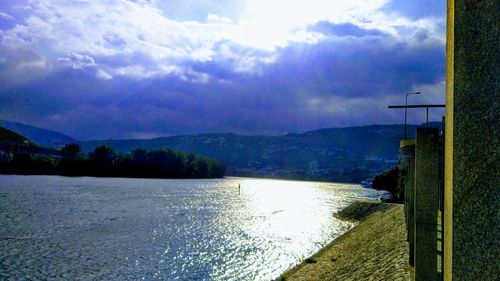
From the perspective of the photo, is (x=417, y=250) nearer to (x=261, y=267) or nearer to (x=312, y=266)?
(x=312, y=266)

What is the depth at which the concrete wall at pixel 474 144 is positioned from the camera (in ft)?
10.8

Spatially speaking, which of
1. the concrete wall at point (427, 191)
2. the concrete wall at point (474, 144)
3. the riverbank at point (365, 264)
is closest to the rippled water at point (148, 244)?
the riverbank at point (365, 264)

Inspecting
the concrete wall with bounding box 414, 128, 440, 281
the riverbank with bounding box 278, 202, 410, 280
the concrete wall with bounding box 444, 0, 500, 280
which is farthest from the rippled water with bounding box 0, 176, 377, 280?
the concrete wall with bounding box 444, 0, 500, 280

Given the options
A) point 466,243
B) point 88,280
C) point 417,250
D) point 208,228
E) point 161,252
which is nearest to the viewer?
point 466,243

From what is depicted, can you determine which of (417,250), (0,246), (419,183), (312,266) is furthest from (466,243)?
(0,246)

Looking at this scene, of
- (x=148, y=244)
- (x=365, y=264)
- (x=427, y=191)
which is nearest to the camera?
(x=427, y=191)

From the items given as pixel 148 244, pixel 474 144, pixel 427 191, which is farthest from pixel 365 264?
pixel 148 244

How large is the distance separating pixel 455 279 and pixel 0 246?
43297mm

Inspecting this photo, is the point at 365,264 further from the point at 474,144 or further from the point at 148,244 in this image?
the point at 148,244

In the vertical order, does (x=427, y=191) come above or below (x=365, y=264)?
above

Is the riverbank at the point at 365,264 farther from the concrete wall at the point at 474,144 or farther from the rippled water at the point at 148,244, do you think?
the concrete wall at the point at 474,144

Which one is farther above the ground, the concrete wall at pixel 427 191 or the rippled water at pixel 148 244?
the concrete wall at pixel 427 191

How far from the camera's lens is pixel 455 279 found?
335cm

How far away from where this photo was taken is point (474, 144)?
11.0 ft
